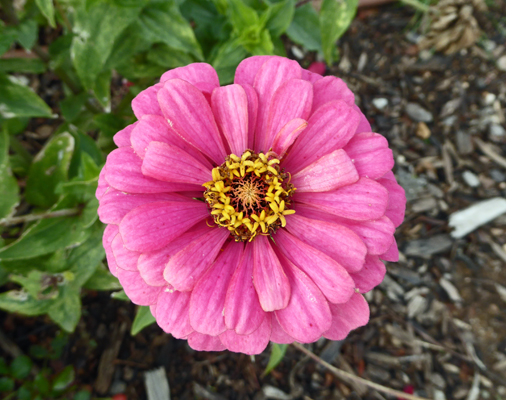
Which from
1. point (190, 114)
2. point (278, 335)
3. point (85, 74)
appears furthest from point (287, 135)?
point (85, 74)

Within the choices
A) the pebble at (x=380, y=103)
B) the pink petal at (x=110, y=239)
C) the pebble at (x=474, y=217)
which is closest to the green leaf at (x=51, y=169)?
the pink petal at (x=110, y=239)

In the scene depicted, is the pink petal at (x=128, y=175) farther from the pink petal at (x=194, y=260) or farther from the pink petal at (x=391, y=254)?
the pink petal at (x=391, y=254)

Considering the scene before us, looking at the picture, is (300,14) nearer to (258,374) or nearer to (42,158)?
(42,158)

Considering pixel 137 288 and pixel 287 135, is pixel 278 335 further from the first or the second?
pixel 287 135

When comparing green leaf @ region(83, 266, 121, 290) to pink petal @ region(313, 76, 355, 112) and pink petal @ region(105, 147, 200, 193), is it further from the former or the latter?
pink petal @ region(313, 76, 355, 112)

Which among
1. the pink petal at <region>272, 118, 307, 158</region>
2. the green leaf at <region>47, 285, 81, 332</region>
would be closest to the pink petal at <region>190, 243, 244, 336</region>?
the pink petal at <region>272, 118, 307, 158</region>
